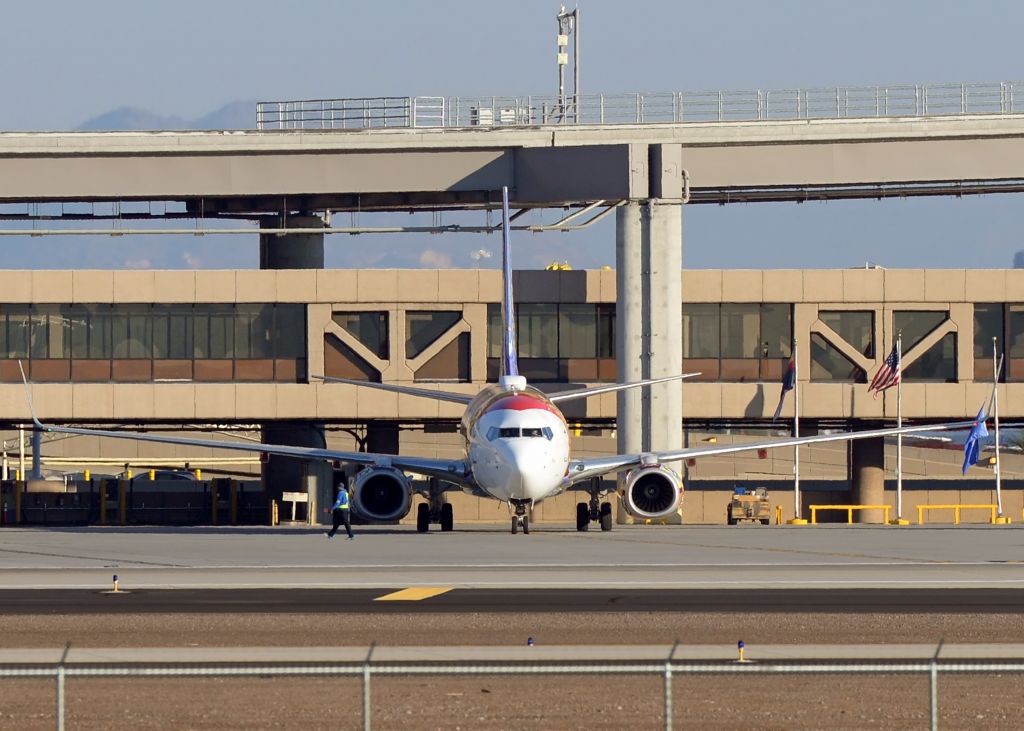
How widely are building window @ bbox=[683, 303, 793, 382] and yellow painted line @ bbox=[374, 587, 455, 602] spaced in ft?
145

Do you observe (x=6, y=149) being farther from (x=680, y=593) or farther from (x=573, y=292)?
(x=680, y=593)

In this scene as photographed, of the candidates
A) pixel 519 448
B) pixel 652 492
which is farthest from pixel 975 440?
pixel 519 448

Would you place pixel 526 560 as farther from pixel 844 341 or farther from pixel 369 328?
pixel 844 341

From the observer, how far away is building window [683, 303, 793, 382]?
76000mm

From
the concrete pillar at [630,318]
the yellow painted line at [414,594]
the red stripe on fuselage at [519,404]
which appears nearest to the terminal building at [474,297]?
the concrete pillar at [630,318]

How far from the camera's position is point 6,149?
2675 inches

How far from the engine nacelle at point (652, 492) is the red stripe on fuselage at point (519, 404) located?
4731 mm

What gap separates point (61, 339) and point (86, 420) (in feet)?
12.4

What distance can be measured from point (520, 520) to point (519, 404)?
6638 mm

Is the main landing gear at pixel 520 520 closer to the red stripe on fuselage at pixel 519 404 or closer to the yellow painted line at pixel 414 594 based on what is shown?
the red stripe on fuselage at pixel 519 404

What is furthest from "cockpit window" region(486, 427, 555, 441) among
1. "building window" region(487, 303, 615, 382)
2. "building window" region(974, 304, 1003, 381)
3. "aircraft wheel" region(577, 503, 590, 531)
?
"building window" region(974, 304, 1003, 381)

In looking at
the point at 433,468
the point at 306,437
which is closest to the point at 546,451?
the point at 433,468

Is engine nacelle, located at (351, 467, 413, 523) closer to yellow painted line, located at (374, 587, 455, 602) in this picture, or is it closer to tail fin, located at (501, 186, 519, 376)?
tail fin, located at (501, 186, 519, 376)

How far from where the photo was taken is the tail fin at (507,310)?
58.1m
